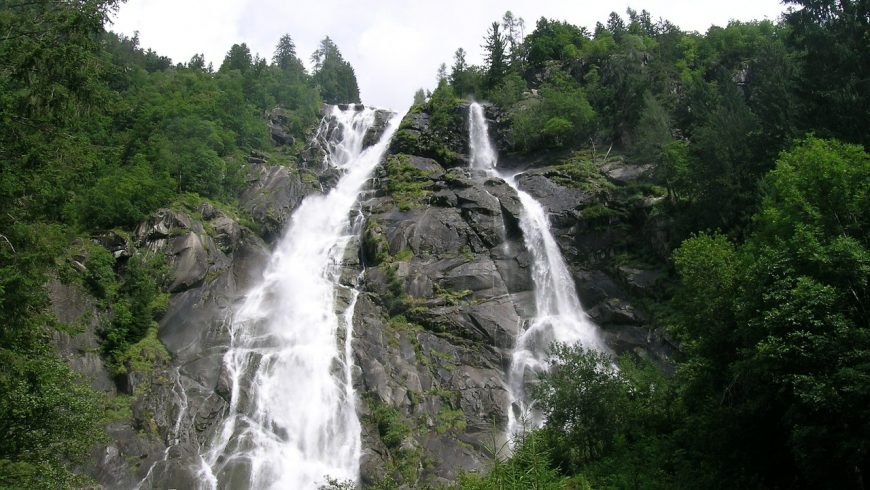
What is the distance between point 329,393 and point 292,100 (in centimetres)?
4147

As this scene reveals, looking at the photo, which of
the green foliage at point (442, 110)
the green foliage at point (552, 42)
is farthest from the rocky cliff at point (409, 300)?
the green foliage at point (552, 42)

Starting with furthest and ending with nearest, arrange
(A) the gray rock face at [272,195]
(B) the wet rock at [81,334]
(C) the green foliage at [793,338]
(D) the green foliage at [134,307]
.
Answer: (A) the gray rock face at [272,195] < (D) the green foliage at [134,307] < (B) the wet rock at [81,334] < (C) the green foliage at [793,338]

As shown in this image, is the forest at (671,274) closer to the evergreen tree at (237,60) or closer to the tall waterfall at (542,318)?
the tall waterfall at (542,318)

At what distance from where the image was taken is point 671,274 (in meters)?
30.5

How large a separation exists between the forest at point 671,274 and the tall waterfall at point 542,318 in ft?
12.7

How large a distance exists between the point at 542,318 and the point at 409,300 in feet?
23.1

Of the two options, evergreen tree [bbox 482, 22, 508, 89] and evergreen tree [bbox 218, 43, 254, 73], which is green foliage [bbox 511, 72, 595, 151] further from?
evergreen tree [bbox 218, 43, 254, 73]

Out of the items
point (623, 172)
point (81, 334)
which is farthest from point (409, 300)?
point (623, 172)

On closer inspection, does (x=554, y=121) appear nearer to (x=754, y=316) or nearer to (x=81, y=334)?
(x=754, y=316)

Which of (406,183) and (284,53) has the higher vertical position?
(284,53)

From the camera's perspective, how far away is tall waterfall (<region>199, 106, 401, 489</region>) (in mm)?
22297

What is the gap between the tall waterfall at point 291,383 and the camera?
22297mm

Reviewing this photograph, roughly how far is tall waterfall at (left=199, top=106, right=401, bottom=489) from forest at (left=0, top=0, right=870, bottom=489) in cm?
456

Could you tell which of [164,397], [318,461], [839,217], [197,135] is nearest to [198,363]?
[164,397]
